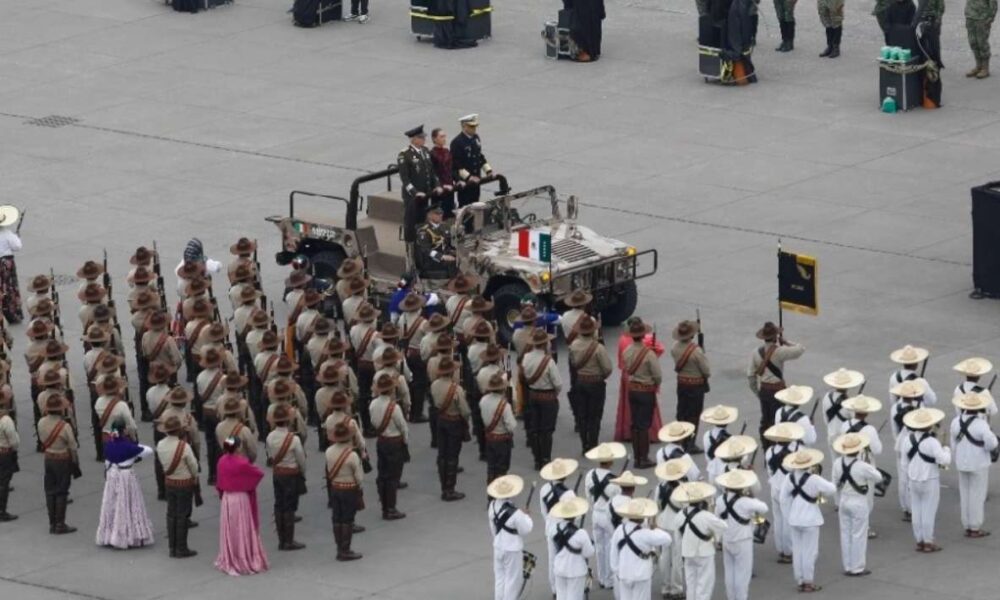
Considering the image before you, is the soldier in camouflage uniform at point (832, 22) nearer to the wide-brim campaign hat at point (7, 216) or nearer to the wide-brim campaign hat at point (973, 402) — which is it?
the wide-brim campaign hat at point (7, 216)

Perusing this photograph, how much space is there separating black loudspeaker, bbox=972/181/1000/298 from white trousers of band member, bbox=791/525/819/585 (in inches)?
349

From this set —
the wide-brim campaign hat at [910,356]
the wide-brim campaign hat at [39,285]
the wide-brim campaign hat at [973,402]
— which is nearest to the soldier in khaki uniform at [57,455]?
the wide-brim campaign hat at [39,285]

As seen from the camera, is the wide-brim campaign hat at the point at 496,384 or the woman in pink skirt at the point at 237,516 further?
the wide-brim campaign hat at the point at 496,384

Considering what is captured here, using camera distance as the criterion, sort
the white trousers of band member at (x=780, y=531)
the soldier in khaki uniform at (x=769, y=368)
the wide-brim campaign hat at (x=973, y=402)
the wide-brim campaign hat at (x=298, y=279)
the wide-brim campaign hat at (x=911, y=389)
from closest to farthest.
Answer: the white trousers of band member at (x=780, y=531) → the wide-brim campaign hat at (x=973, y=402) → the wide-brim campaign hat at (x=911, y=389) → the soldier in khaki uniform at (x=769, y=368) → the wide-brim campaign hat at (x=298, y=279)

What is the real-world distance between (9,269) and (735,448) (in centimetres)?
1199

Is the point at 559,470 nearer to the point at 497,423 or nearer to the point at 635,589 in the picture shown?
the point at 635,589

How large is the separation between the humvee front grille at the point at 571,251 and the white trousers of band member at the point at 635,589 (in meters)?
8.44

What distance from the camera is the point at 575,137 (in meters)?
41.5

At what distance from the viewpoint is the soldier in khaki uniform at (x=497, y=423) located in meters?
27.9

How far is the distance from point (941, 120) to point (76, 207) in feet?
40.3

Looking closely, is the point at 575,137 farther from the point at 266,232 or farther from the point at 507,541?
the point at 507,541

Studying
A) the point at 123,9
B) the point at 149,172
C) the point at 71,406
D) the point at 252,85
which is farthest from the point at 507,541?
the point at 123,9

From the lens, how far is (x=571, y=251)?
3275 centimetres

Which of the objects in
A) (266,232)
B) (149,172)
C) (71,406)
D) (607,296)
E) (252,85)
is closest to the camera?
(71,406)
